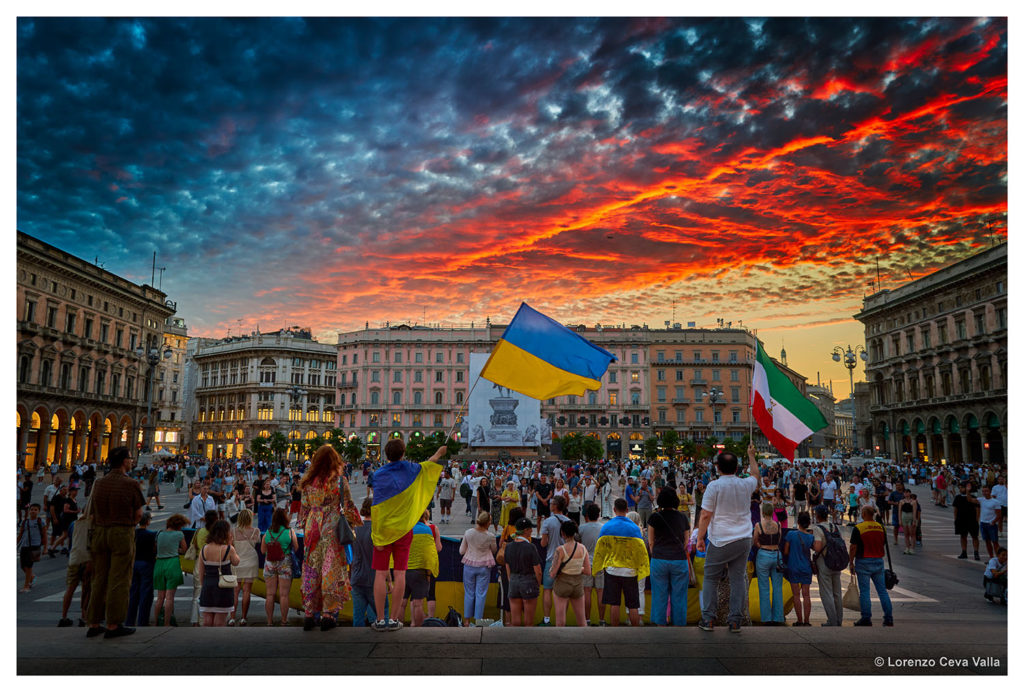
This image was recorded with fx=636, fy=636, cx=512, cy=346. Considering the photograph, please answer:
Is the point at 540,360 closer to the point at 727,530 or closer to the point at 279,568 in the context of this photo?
the point at 727,530

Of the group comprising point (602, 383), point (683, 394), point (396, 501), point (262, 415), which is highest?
point (602, 383)

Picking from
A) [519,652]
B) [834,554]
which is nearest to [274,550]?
[519,652]

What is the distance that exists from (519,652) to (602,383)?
86656 mm

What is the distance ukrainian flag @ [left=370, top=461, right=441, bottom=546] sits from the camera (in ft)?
19.7

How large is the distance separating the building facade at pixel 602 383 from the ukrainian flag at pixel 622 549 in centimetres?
8119

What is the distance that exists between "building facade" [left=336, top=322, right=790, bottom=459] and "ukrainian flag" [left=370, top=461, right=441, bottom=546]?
271 feet

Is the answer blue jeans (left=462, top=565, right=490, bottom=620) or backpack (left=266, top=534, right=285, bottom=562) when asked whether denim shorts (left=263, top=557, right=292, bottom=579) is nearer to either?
backpack (left=266, top=534, right=285, bottom=562)

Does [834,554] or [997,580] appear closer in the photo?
[834,554]

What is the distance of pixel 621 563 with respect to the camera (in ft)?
24.1

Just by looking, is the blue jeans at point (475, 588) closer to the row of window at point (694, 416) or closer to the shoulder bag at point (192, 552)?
the shoulder bag at point (192, 552)

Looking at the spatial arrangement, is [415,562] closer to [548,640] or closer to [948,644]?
[548,640]

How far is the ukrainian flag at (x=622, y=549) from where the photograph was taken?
7.34 m

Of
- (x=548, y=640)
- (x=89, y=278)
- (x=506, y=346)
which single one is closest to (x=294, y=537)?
A: (x=506, y=346)

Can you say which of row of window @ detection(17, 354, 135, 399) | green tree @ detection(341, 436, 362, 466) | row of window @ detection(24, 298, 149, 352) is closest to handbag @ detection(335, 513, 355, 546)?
row of window @ detection(24, 298, 149, 352)
